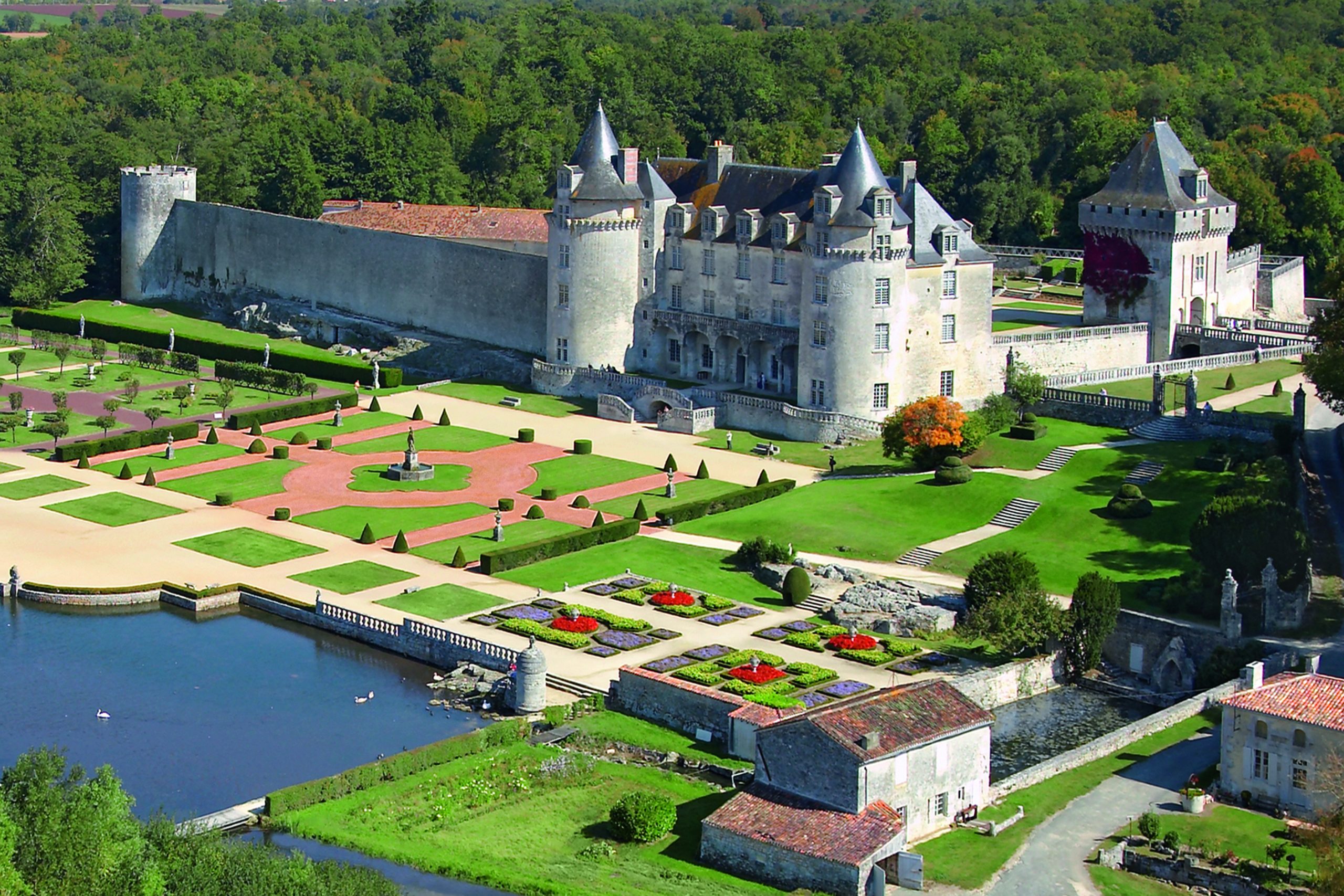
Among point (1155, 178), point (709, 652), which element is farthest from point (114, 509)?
point (1155, 178)

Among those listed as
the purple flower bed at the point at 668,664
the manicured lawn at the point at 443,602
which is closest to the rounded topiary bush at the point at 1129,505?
the purple flower bed at the point at 668,664

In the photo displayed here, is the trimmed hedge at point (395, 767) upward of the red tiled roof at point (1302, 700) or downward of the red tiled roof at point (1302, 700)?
downward

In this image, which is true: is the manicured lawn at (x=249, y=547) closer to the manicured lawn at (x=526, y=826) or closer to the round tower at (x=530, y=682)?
the round tower at (x=530, y=682)

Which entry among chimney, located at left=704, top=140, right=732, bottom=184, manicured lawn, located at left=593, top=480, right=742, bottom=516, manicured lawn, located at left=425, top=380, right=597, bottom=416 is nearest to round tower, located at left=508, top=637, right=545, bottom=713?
manicured lawn, located at left=593, top=480, right=742, bottom=516

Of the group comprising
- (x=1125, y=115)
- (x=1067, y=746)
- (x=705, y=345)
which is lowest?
(x=1067, y=746)

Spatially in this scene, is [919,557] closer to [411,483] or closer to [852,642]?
[852,642]

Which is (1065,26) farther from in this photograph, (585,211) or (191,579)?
(191,579)

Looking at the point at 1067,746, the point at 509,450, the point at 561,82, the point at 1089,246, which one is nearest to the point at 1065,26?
the point at 561,82
